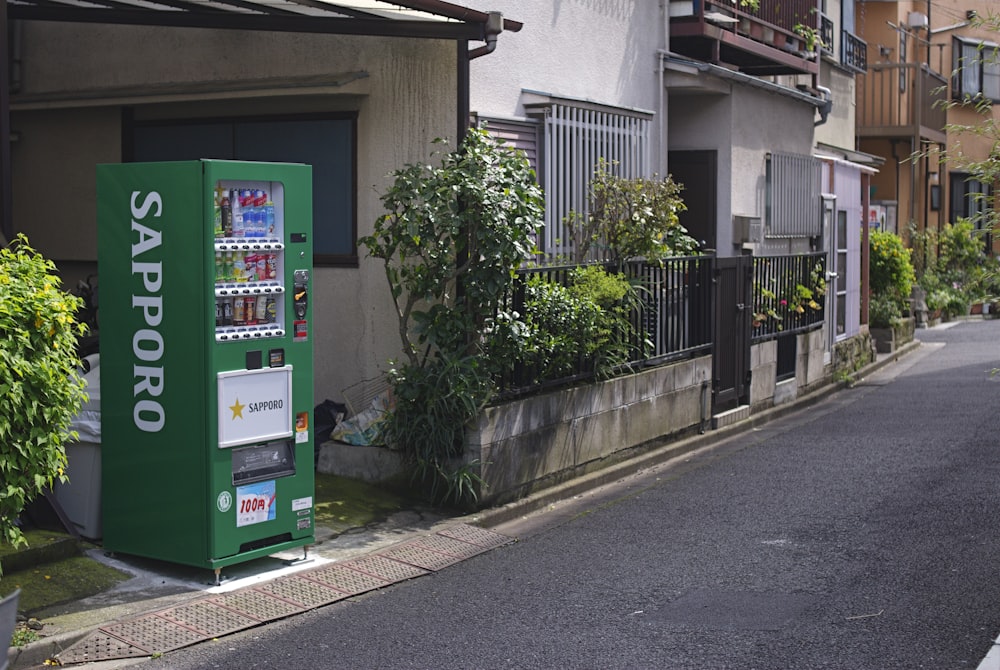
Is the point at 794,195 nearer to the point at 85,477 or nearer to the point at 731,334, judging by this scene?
the point at 731,334

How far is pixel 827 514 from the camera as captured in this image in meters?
9.58

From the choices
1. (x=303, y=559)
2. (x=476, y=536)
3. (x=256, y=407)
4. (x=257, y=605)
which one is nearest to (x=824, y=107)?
(x=476, y=536)

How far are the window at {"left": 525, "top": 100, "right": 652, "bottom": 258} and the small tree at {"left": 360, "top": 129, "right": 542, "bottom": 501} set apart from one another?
2.32 m

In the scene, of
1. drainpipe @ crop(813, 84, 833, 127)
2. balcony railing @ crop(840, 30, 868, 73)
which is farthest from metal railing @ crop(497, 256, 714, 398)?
balcony railing @ crop(840, 30, 868, 73)

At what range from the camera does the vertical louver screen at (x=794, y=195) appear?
→ 17.6 m

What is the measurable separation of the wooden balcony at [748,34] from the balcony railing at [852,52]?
16.6ft

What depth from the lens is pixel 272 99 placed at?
1097 centimetres

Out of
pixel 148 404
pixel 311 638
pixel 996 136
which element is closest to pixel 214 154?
pixel 148 404

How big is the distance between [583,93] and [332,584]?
294 inches

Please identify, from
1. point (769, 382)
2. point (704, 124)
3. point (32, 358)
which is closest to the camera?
point (32, 358)

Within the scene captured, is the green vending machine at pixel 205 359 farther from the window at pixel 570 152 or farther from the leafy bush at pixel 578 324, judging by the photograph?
the window at pixel 570 152

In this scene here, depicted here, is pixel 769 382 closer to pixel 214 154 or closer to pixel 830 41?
pixel 214 154

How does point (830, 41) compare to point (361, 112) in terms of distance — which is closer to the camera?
point (361, 112)

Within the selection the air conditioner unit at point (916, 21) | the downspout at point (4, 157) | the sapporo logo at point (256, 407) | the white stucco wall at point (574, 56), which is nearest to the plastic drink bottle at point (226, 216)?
the sapporo logo at point (256, 407)
